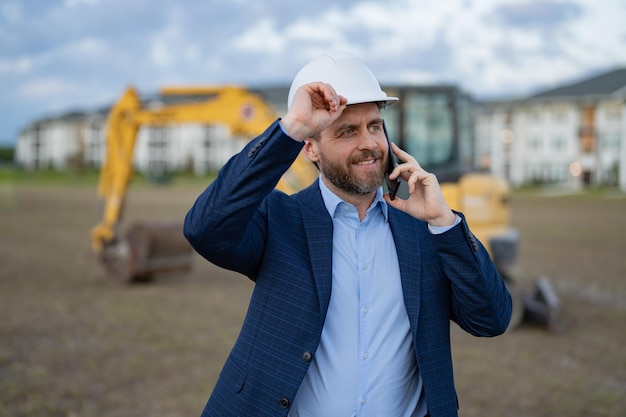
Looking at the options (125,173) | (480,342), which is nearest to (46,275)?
(125,173)

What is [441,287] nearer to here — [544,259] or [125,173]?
[125,173]

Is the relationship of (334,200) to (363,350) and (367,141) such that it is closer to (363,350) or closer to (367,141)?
(367,141)

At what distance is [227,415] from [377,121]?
102 cm

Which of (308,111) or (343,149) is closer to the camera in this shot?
(308,111)

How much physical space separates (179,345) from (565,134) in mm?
62883

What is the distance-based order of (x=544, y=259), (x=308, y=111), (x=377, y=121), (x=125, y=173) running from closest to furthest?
1. (x=308, y=111)
2. (x=377, y=121)
3. (x=125, y=173)
4. (x=544, y=259)

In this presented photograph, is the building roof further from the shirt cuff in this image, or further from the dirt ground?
the shirt cuff

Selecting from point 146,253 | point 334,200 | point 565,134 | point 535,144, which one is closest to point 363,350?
point 334,200

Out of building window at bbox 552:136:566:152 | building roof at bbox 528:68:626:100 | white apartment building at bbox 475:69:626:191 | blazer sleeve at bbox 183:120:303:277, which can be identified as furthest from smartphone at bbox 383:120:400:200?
building window at bbox 552:136:566:152

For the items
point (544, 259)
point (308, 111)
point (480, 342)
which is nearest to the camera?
point (308, 111)

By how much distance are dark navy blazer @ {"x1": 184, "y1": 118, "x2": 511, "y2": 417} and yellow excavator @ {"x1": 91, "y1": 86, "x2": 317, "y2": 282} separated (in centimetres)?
708

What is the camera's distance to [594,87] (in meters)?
62.9

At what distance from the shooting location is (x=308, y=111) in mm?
1805

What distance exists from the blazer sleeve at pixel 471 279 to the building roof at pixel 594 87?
212 feet
